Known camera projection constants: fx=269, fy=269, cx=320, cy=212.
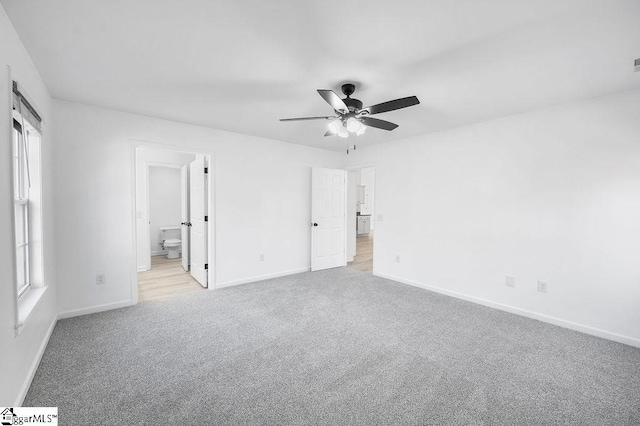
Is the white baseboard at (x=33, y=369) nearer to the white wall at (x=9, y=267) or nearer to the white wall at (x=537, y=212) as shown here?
the white wall at (x=9, y=267)

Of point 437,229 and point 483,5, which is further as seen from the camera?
point 437,229

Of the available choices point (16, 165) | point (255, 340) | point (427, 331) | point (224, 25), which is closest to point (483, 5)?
point (224, 25)

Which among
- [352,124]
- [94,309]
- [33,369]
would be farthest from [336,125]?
[94,309]

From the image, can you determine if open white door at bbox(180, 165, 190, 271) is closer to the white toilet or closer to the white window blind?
the white toilet

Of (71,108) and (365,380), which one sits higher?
(71,108)

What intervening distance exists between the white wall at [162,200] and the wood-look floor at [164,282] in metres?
1.32

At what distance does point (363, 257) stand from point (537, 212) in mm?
3869

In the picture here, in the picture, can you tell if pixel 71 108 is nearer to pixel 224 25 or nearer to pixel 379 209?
pixel 224 25

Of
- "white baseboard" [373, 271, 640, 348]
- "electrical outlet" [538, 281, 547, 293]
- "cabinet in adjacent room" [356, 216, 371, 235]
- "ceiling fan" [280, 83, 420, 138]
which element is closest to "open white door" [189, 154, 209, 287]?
"ceiling fan" [280, 83, 420, 138]

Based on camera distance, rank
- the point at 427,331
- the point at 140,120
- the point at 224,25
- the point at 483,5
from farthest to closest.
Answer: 1. the point at 140,120
2. the point at 427,331
3. the point at 224,25
4. the point at 483,5

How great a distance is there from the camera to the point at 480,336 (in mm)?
2729

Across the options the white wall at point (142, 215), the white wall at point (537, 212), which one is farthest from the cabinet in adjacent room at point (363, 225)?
the white wall at point (142, 215)

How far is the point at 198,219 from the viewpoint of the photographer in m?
4.43

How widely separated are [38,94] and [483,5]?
3.54 meters
